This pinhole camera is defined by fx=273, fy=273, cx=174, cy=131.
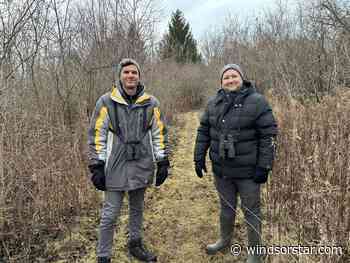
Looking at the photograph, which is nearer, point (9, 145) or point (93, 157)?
point (93, 157)

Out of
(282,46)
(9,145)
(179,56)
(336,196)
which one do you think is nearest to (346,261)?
(336,196)

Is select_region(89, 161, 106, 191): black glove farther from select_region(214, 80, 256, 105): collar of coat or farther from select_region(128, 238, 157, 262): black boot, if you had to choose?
select_region(214, 80, 256, 105): collar of coat

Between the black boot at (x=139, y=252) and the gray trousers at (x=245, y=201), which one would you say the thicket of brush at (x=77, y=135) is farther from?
the black boot at (x=139, y=252)

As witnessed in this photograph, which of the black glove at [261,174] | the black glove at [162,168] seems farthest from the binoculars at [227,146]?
the black glove at [162,168]

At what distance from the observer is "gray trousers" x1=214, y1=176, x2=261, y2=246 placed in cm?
243

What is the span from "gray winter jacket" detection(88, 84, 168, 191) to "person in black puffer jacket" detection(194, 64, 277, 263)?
657 mm

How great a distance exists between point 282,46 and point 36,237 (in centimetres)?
685

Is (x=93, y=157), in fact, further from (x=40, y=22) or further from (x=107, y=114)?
(x=40, y=22)

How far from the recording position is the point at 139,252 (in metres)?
2.76

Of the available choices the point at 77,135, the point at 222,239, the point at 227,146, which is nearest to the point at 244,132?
the point at 227,146

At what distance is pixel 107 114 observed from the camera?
2.40m

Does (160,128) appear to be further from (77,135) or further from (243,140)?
(77,135)

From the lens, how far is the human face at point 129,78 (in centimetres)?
242

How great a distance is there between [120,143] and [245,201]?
1243 millimetres
